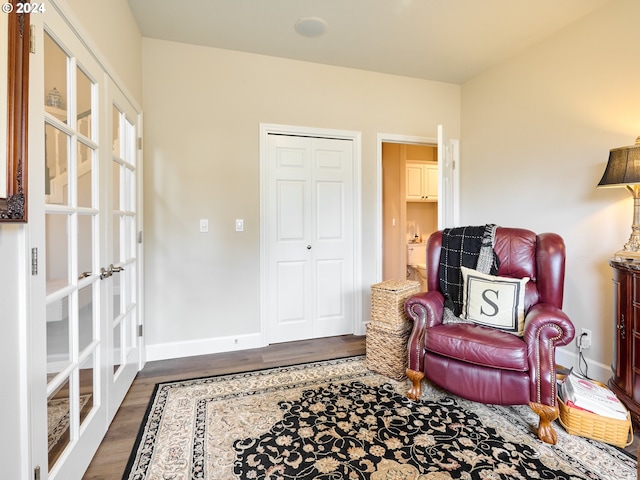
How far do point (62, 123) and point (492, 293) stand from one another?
2.46 meters

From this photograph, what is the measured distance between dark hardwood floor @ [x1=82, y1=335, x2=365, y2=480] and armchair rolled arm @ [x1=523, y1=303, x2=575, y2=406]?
4.75 ft

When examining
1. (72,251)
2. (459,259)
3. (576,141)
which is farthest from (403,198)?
(72,251)

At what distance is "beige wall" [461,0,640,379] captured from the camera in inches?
89.4

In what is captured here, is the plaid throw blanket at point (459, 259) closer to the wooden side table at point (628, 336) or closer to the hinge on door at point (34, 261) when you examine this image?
the wooden side table at point (628, 336)

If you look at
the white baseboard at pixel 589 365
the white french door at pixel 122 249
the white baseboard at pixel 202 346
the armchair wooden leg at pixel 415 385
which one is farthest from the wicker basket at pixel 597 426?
the white french door at pixel 122 249

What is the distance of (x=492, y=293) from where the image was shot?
2.09m

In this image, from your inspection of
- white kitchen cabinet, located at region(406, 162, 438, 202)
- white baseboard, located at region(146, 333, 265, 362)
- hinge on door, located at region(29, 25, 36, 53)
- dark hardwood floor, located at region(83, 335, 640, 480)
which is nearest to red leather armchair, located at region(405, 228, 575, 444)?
dark hardwood floor, located at region(83, 335, 640, 480)

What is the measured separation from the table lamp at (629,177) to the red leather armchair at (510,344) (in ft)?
1.31

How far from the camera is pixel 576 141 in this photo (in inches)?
100

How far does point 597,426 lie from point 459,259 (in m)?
1.17

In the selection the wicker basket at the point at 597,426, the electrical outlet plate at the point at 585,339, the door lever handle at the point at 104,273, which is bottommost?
the wicker basket at the point at 597,426

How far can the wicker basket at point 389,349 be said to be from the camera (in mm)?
2416

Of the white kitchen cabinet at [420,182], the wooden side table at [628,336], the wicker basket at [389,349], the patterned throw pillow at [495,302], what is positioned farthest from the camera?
the white kitchen cabinet at [420,182]

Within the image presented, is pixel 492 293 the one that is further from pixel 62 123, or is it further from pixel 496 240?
pixel 62 123
